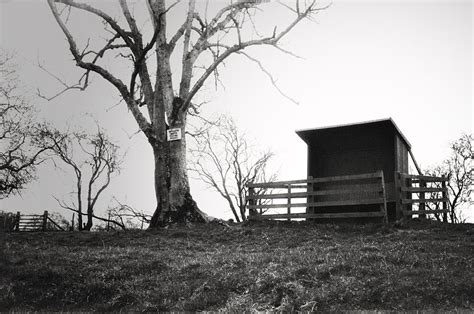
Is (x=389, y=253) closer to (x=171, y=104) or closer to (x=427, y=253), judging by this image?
(x=427, y=253)

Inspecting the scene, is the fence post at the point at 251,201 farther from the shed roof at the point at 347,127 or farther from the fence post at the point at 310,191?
the shed roof at the point at 347,127

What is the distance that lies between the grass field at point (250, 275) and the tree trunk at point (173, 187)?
3439 millimetres

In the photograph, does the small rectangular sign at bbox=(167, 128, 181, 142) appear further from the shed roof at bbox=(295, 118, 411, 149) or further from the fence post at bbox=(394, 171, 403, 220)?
the fence post at bbox=(394, 171, 403, 220)

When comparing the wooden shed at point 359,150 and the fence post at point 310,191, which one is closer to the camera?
the fence post at point 310,191

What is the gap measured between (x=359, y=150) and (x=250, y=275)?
11.1 metres

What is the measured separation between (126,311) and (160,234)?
6904mm

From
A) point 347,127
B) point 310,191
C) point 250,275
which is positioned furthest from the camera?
point 347,127

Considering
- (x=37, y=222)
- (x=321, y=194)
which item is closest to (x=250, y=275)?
(x=321, y=194)

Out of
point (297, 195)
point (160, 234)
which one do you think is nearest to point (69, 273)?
point (160, 234)

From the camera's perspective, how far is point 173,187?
643 inches

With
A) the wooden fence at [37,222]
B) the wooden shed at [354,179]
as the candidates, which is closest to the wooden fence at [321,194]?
the wooden shed at [354,179]

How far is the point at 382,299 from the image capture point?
6.75 m

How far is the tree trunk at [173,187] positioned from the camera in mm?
16062

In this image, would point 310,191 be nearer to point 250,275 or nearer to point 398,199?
point 398,199
